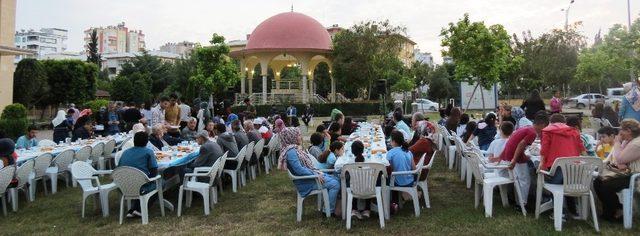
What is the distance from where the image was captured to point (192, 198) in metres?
7.30

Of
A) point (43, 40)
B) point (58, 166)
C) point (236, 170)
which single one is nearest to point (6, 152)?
point (58, 166)

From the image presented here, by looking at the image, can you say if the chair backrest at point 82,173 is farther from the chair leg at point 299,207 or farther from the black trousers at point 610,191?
the black trousers at point 610,191

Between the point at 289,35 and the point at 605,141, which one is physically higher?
the point at 289,35

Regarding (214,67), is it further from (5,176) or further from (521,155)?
(521,155)

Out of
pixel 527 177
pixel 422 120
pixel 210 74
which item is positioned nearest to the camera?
pixel 527 177

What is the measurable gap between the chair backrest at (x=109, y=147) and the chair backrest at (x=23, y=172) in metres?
2.57

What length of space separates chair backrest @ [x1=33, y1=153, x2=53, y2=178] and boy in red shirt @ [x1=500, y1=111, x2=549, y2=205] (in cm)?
637

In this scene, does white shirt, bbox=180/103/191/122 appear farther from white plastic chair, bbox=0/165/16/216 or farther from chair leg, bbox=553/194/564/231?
chair leg, bbox=553/194/564/231

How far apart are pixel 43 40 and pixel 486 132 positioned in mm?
123254

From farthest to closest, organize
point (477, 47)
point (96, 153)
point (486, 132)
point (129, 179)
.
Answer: point (477, 47) → point (96, 153) → point (486, 132) → point (129, 179)

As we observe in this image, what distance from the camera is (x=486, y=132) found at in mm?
8203

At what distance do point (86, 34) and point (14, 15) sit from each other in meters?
116

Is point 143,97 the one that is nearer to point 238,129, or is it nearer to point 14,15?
point 14,15

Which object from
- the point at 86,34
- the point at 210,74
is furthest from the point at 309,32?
the point at 86,34
